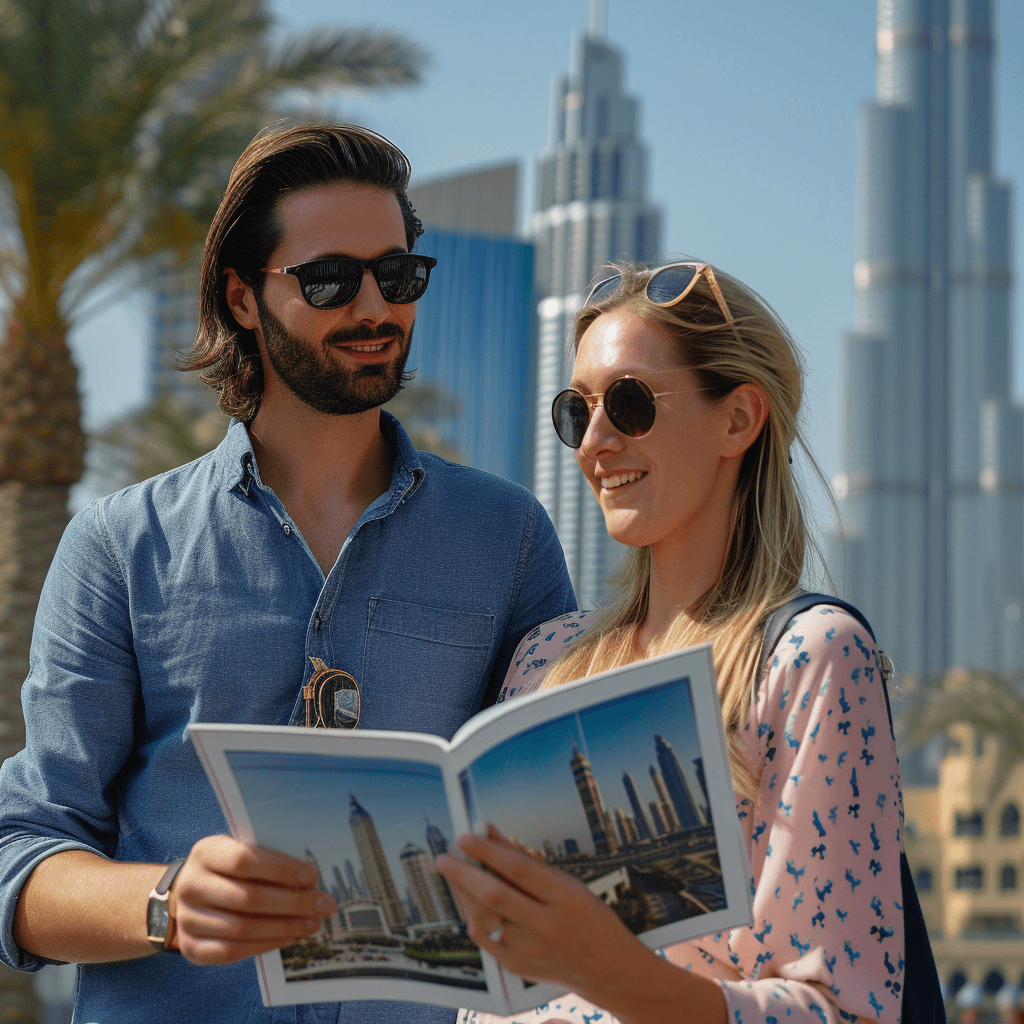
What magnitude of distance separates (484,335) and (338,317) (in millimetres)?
32624

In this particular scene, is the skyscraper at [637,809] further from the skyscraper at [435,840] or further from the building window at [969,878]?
the building window at [969,878]

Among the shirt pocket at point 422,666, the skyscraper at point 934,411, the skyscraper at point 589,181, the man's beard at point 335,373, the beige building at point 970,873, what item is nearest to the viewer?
the shirt pocket at point 422,666

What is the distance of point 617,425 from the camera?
7.81ft

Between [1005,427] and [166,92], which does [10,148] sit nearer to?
[166,92]

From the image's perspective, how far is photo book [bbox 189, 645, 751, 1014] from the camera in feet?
5.59

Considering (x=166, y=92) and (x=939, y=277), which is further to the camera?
(x=939, y=277)

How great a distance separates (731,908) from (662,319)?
114 cm

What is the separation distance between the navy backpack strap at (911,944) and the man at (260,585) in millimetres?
850

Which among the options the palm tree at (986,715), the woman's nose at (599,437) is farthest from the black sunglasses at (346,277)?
the palm tree at (986,715)

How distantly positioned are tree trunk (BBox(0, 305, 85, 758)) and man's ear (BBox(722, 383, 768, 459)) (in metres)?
8.42

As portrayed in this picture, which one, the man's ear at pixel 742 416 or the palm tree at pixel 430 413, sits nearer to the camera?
the man's ear at pixel 742 416

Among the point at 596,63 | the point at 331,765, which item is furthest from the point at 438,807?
the point at 596,63

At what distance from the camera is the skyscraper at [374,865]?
1.76m

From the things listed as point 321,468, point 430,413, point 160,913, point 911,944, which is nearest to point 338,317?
point 321,468
